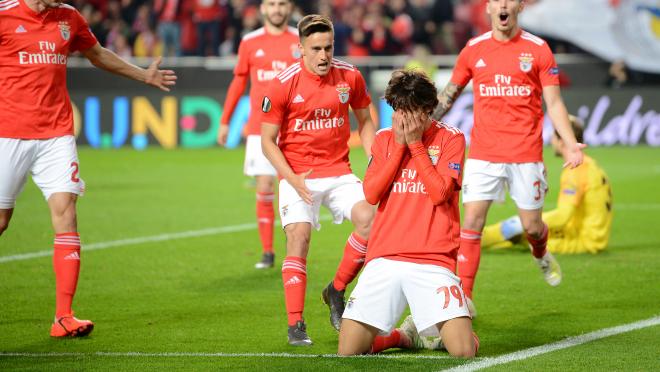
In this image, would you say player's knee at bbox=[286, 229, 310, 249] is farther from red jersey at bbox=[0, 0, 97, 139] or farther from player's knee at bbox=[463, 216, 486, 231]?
red jersey at bbox=[0, 0, 97, 139]

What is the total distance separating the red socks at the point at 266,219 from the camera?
10.8m

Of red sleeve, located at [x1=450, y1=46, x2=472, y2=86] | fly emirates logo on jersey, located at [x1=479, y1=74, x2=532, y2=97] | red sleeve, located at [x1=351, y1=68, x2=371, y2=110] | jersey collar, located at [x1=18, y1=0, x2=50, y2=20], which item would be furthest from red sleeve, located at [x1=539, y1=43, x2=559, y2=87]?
jersey collar, located at [x1=18, y1=0, x2=50, y2=20]

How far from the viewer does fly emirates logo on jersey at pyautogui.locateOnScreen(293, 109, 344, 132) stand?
7746mm

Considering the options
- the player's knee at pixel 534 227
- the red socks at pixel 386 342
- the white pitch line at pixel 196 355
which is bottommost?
the white pitch line at pixel 196 355

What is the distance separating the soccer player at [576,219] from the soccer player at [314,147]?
150 inches

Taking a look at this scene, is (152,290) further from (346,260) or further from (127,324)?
(346,260)

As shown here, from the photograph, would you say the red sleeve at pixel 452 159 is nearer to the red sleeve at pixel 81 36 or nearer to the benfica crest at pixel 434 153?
the benfica crest at pixel 434 153

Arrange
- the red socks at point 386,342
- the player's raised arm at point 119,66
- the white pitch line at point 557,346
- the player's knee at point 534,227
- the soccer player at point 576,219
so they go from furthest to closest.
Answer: the soccer player at point 576,219 < the player's knee at point 534,227 < the player's raised arm at point 119,66 < the red socks at point 386,342 < the white pitch line at point 557,346

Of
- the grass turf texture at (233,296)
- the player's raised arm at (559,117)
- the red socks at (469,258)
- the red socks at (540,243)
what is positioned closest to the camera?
the grass turf texture at (233,296)

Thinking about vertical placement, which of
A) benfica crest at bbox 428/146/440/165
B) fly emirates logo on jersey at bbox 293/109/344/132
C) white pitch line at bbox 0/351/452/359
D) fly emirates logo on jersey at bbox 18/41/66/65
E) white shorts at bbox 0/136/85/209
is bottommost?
white pitch line at bbox 0/351/452/359

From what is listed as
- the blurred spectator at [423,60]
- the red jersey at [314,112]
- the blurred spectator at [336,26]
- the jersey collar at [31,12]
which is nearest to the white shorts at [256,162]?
the red jersey at [314,112]

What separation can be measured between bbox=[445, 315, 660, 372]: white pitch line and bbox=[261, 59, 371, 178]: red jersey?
1805 mm

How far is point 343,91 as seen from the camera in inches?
306

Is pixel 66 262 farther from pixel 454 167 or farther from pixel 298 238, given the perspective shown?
pixel 454 167
